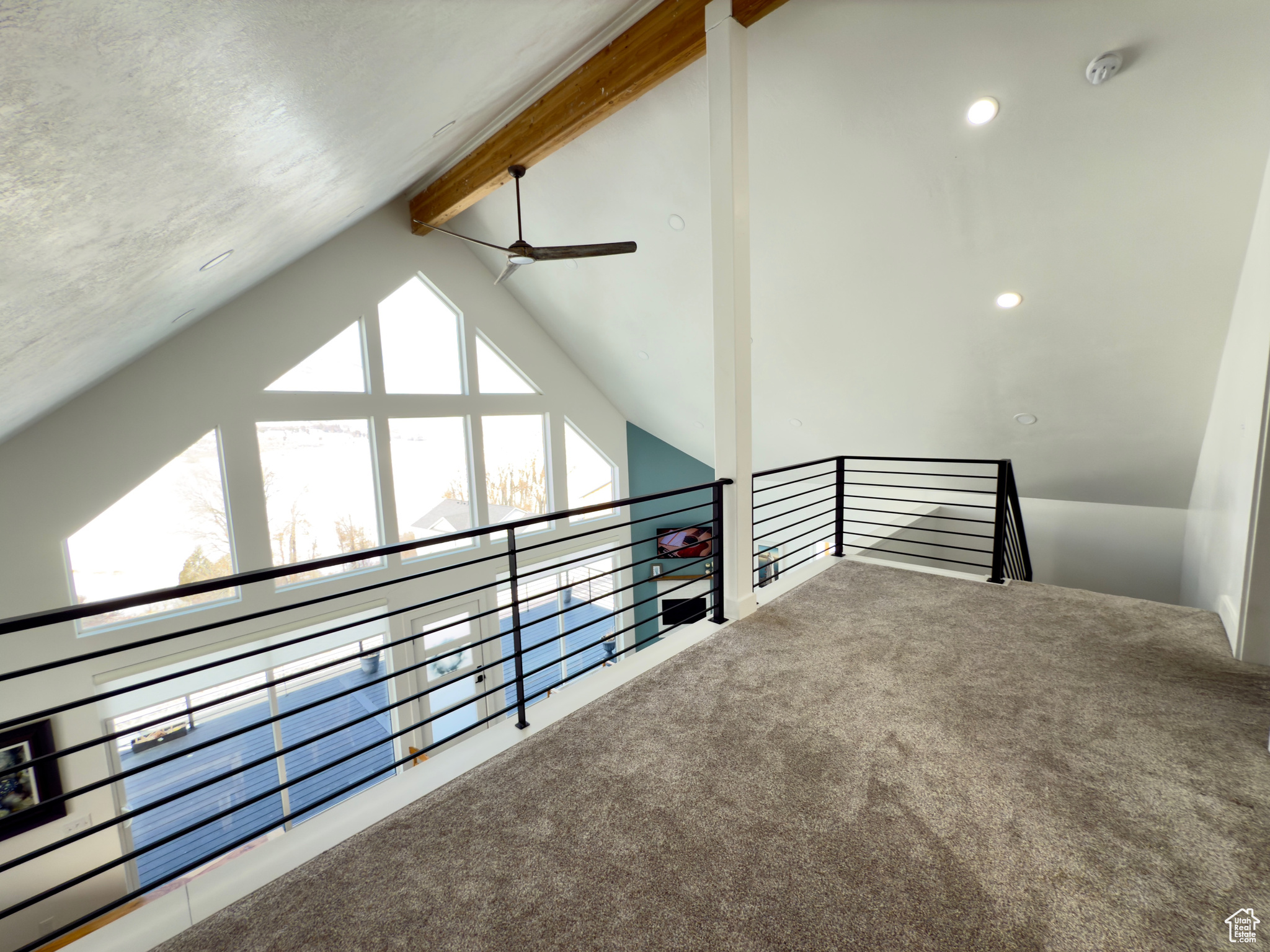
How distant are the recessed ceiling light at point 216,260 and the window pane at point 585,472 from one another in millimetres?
4665

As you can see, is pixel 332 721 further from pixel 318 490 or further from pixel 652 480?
pixel 652 480

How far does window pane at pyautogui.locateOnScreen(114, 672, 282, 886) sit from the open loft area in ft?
0.17

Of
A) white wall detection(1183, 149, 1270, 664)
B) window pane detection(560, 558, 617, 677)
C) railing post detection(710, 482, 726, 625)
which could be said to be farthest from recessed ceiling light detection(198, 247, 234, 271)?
window pane detection(560, 558, 617, 677)

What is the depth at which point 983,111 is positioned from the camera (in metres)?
3.04

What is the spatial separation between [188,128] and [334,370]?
13.6 ft

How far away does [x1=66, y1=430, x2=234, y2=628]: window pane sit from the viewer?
4516 mm

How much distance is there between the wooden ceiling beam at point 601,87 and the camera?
313 centimetres

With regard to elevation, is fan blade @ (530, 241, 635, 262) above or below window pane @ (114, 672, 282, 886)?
above

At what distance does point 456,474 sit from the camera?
684 centimetres

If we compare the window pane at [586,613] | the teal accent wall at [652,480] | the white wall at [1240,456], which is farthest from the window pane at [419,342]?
the white wall at [1240,456]

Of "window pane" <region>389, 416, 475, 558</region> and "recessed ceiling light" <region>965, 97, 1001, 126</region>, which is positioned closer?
"recessed ceiling light" <region>965, 97, 1001, 126</region>

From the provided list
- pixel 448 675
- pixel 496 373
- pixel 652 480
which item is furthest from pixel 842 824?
pixel 652 480

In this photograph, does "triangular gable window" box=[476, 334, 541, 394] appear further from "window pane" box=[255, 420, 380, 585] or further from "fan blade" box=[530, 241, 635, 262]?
"fan blade" box=[530, 241, 635, 262]

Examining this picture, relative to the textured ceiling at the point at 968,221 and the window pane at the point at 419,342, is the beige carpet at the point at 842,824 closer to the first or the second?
the textured ceiling at the point at 968,221
